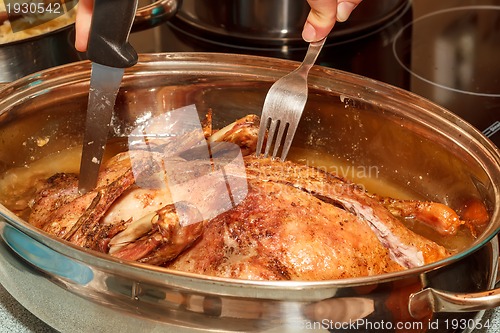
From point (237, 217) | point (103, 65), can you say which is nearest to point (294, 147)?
point (237, 217)

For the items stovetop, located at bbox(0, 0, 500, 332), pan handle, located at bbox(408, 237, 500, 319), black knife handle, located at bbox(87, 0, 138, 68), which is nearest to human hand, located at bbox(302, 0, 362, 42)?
black knife handle, located at bbox(87, 0, 138, 68)

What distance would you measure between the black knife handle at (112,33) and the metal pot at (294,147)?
28 cm

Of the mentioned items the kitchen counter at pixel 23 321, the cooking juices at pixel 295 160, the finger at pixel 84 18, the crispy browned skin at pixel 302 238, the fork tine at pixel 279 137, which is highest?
the finger at pixel 84 18

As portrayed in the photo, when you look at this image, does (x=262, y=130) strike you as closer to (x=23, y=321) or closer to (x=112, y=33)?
(x=112, y=33)

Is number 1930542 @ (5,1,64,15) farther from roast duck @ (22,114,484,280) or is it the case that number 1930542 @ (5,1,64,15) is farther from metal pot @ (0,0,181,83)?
roast duck @ (22,114,484,280)

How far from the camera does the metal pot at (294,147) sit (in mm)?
955

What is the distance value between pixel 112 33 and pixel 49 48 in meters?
0.68

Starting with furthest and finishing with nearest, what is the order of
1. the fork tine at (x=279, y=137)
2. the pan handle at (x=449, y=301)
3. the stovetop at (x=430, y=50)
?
the stovetop at (x=430, y=50)
the fork tine at (x=279, y=137)
the pan handle at (x=449, y=301)

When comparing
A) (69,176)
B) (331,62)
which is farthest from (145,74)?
(331,62)

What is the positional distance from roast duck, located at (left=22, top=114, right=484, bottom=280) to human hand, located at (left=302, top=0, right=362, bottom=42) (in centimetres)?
23

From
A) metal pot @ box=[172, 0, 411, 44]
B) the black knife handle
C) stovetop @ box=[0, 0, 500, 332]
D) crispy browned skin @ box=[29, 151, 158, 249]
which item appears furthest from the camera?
metal pot @ box=[172, 0, 411, 44]

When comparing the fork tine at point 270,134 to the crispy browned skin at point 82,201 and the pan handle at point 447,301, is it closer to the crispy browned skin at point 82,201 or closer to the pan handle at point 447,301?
the crispy browned skin at point 82,201

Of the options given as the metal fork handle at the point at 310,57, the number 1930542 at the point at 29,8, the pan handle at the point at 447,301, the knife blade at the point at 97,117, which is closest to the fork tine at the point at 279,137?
the metal fork handle at the point at 310,57

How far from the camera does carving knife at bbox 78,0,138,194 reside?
1.08 metres
